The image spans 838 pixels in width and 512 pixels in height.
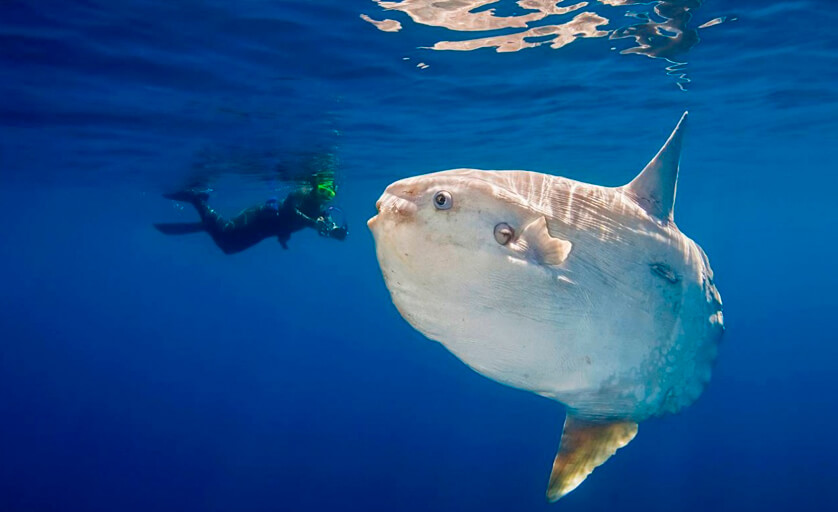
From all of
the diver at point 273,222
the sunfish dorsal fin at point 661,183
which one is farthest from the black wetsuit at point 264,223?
the sunfish dorsal fin at point 661,183

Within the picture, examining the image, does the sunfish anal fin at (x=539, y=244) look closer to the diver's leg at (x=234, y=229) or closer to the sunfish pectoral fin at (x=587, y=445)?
the sunfish pectoral fin at (x=587, y=445)

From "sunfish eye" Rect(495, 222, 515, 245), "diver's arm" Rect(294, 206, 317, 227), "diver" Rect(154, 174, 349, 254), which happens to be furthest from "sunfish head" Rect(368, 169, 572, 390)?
"diver's arm" Rect(294, 206, 317, 227)

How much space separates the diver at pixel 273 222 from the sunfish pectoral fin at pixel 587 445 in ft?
24.9

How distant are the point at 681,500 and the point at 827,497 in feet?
12.3

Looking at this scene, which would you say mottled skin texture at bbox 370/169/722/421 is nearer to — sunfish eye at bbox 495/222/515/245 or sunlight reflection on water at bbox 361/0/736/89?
sunfish eye at bbox 495/222/515/245

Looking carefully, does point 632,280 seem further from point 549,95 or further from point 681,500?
point 681,500

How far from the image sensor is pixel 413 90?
11922 mm

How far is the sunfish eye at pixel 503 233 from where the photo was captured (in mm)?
1925

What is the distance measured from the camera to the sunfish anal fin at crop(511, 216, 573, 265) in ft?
6.37

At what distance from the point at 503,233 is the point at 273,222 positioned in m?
9.49

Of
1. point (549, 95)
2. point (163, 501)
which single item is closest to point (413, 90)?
point (549, 95)

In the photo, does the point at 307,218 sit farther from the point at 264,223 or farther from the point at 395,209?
the point at 395,209

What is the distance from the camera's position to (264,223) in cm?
1086

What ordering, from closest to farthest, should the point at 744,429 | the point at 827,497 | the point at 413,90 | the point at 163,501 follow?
the point at 413,90 → the point at 827,497 → the point at 163,501 → the point at 744,429
